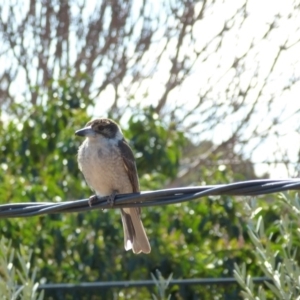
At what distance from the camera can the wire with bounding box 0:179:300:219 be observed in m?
4.02

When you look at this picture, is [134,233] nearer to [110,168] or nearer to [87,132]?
[110,168]

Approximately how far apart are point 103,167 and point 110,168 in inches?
2.0

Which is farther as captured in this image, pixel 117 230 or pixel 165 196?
pixel 117 230

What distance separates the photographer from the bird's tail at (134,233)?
6020mm

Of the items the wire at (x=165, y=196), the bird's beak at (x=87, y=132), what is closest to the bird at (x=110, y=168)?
the bird's beak at (x=87, y=132)

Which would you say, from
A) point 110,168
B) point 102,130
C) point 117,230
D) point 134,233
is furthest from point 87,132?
point 117,230

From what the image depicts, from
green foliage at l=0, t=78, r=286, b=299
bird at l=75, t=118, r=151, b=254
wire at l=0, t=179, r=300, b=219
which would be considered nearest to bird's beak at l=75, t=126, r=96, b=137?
bird at l=75, t=118, r=151, b=254

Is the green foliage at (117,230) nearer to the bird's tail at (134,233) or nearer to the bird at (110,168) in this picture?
the bird's tail at (134,233)

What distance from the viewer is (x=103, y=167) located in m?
6.20

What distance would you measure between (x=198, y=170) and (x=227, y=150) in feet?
1.71

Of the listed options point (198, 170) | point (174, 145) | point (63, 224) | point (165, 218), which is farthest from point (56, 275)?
point (198, 170)

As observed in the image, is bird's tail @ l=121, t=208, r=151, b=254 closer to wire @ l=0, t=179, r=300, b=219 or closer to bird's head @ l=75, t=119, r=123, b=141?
bird's head @ l=75, t=119, r=123, b=141

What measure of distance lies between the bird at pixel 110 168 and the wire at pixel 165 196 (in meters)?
1.25

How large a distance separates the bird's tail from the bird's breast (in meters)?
0.19
